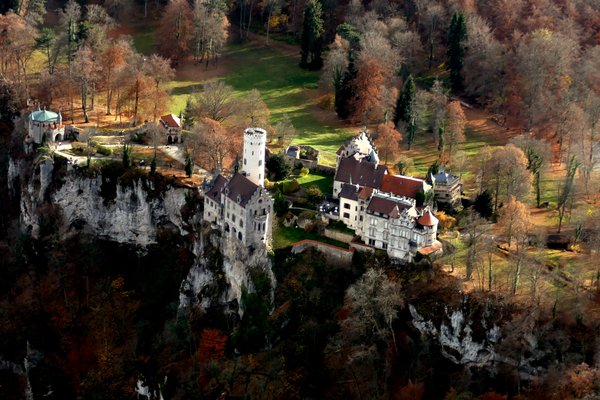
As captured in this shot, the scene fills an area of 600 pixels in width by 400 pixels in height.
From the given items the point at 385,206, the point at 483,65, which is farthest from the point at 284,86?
the point at 385,206

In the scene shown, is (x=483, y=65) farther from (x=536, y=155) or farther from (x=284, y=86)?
(x=284, y=86)

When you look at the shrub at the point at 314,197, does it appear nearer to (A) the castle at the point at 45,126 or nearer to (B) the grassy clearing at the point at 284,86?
(B) the grassy clearing at the point at 284,86

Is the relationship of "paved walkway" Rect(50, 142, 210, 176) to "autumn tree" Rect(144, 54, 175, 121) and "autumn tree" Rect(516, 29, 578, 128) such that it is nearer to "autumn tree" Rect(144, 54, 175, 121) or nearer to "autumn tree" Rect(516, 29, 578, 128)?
"autumn tree" Rect(144, 54, 175, 121)

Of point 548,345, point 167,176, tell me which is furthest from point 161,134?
point 548,345

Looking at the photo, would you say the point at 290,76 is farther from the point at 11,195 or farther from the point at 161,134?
the point at 11,195

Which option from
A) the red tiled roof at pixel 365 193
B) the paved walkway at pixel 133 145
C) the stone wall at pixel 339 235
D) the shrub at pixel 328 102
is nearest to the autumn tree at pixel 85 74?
the paved walkway at pixel 133 145

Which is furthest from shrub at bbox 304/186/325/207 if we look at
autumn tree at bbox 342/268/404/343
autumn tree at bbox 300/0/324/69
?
autumn tree at bbox 300/0/324/69
